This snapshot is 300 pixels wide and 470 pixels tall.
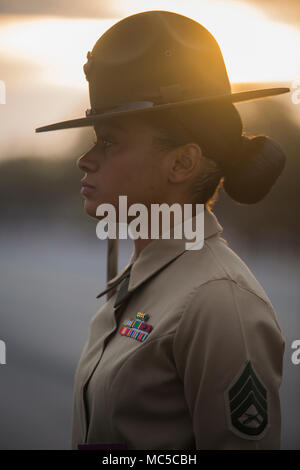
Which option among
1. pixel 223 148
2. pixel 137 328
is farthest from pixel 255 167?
pixel 137 328

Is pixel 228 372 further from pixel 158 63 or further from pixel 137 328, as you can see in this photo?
pixel 158 63

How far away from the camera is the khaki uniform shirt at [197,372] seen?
67cm

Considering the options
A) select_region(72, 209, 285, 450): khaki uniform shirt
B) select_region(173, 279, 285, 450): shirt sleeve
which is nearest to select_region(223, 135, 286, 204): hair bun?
select_region(72, 209, 285, 450): khaki uniform shirt

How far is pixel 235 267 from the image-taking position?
2.55ft

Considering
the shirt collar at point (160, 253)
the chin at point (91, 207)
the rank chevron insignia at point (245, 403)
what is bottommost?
the rank chevron insignia at point (245, 403)

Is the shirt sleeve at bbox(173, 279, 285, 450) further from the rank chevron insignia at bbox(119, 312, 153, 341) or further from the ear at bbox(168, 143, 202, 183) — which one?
the ear at bbox(168, 143, 202, 183)

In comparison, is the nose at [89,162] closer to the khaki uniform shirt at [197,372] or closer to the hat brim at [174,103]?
the hat brim at [174,103]

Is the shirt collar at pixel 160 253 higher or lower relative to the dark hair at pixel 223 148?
lower

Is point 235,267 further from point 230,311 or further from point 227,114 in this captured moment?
point 227,114

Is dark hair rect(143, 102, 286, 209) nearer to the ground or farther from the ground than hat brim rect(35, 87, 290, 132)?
nearer to the ground

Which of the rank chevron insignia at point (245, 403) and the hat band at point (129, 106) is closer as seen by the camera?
the rank chevron insignia at point (245, 403)

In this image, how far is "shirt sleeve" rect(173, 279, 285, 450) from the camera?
67 centimetres

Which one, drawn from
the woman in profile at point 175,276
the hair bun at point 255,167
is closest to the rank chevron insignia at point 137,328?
the woman in profile at point 175,276

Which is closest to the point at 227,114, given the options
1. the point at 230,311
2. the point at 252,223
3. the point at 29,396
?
the point at 230,311
